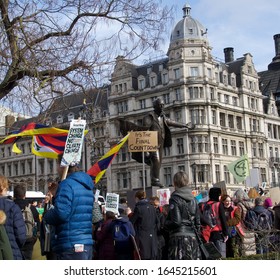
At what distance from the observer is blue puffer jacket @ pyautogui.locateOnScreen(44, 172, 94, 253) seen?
19.7 feet

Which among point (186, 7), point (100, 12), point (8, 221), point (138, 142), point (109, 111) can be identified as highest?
point (186, 7)

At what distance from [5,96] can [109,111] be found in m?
54.2

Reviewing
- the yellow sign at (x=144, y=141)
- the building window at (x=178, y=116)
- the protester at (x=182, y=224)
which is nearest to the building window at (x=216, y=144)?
the building window at (x=178, y=116)

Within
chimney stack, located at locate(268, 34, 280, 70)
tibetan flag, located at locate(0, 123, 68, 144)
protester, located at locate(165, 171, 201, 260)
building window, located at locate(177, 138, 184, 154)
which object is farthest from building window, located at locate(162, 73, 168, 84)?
protester, located at locate(165, 171, 201, 260)

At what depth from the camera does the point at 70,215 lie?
608cm

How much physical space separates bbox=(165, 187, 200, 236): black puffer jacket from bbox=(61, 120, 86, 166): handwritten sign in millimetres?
1485

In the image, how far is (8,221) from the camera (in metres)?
6.30

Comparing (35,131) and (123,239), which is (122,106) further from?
(123,239)

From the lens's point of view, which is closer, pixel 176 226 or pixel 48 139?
pixel 176 226

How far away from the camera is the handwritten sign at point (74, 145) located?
7238mm
